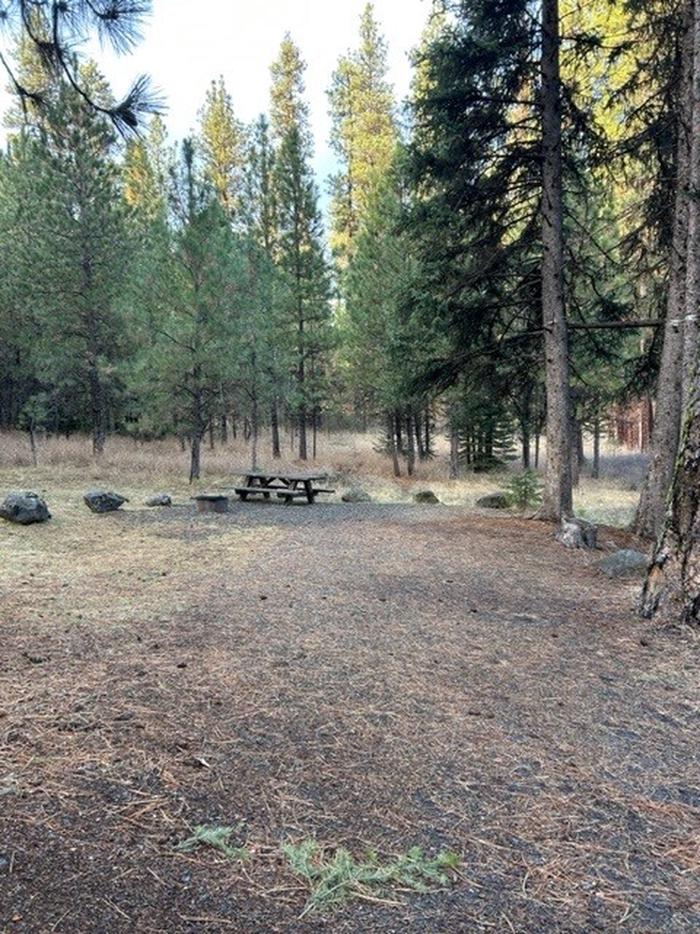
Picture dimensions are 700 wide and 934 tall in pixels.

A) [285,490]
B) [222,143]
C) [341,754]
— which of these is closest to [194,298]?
[285,490]

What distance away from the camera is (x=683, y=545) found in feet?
13.2

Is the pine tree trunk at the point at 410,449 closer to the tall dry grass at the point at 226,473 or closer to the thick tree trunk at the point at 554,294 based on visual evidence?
the tall dry grass at the point at 226,473

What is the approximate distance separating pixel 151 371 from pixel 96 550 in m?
8.34

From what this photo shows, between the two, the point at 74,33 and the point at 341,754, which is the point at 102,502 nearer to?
the point at 74,33

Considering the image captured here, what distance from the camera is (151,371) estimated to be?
14.1m

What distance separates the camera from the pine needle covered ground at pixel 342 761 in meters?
1.60

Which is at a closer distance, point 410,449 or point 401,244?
point 401,244

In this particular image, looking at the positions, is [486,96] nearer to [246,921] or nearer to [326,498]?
[326,498]

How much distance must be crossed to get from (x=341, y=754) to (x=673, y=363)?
6.66 metres

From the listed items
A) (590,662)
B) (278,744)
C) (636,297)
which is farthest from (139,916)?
(636,297)

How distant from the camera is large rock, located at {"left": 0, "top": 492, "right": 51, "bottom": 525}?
7.88m

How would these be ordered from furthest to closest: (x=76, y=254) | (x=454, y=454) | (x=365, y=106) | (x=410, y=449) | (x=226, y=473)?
1. (x=365, y=106)
2. (x=410, y=449)
3. (x=454, y=454)
4. (x=226, y=473)
5. (x=76, y=254)

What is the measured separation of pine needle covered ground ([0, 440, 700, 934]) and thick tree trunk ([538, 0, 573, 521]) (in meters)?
3.73

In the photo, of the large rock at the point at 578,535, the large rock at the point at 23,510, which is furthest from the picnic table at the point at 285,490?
the large rock at the point at 578,535
